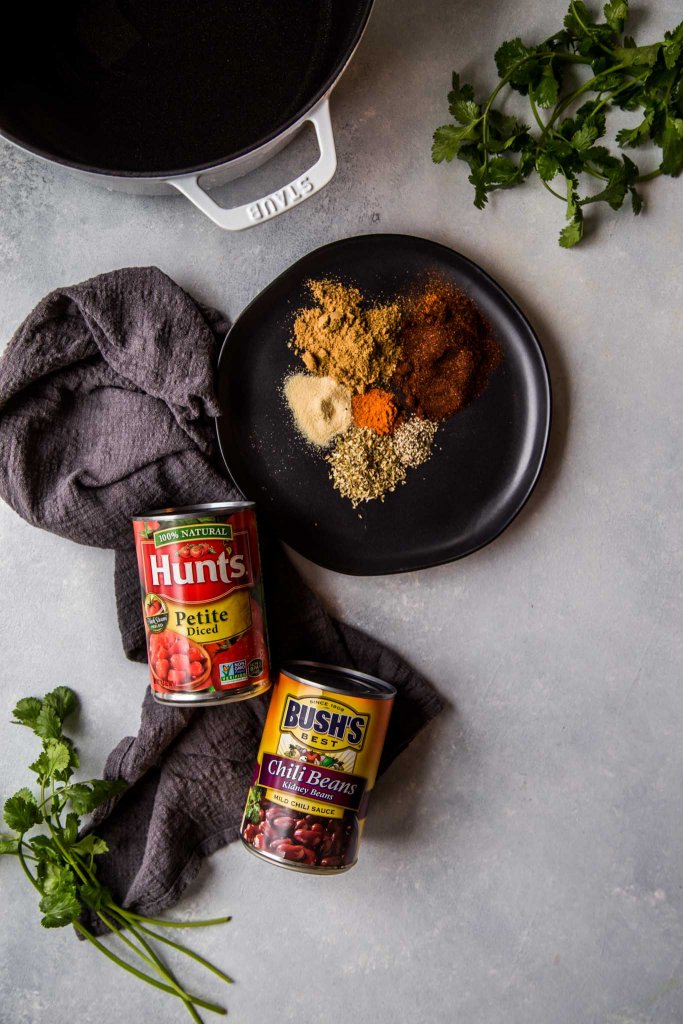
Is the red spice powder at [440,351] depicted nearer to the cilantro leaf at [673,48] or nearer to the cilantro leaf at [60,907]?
the cilantro leaf at [673,48]

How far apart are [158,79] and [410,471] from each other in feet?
2.14

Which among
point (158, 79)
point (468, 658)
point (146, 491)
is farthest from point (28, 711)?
point (158, 79)

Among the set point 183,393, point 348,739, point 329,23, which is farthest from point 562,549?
point 329,23

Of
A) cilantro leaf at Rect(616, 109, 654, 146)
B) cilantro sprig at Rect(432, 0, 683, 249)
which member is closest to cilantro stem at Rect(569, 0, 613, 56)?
cilantro sprig at Rect(432, 0, 683, 249)

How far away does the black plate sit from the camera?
1154mm

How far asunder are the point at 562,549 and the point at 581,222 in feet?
1.65

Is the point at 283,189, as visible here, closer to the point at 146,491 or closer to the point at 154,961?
the point at 146,491

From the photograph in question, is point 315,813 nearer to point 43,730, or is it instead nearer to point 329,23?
point 43,730

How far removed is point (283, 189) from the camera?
1.02 m

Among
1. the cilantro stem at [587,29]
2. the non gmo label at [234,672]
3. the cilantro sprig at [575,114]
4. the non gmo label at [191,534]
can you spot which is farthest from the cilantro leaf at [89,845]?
the cilantro stem at [587,29]

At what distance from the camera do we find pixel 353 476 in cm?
115

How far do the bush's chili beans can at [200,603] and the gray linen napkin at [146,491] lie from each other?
144 mm

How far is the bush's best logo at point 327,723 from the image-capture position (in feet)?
3.34

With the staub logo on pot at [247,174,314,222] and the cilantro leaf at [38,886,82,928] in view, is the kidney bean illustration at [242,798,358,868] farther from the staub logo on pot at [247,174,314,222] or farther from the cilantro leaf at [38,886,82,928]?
the staub logo on pot at [247,174,314,222]
